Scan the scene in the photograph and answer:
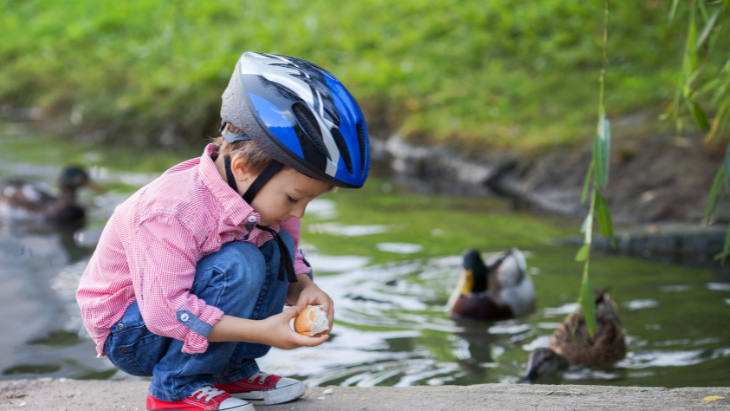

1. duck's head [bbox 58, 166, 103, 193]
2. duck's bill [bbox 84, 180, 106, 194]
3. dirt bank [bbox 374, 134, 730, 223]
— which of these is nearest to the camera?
dirt bank [bbox 374, 134, 730, 223]

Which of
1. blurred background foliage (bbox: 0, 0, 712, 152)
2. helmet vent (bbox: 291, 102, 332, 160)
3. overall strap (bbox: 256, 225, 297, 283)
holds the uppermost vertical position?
blurred background foliage (bbox: 0, 0, 712, 152)

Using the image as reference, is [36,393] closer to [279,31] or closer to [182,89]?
[182,89]

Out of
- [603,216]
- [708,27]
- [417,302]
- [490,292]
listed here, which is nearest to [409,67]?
[417,302]

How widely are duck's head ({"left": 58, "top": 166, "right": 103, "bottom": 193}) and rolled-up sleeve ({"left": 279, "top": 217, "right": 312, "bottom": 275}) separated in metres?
5.90

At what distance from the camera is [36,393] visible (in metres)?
2.79

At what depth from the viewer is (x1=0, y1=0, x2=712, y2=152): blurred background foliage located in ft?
30.8

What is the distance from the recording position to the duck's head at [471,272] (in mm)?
4816

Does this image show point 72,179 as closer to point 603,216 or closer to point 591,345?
point 591,345

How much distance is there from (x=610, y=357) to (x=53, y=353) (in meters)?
2.92

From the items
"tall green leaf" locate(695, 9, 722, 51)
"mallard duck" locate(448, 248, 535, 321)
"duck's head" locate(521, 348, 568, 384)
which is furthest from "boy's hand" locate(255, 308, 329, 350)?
"mallard duck" locate(448, 248, 535, 321)

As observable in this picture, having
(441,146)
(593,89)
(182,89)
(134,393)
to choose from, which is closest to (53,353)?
(134,393)

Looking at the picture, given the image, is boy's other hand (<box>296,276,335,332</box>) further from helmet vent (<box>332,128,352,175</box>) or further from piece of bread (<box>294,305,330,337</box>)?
helmet vent (<box>332,128,352,175</box>)

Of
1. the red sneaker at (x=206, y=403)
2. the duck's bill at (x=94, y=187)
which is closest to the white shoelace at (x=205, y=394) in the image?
the red sneaker at (x=206, y=403)

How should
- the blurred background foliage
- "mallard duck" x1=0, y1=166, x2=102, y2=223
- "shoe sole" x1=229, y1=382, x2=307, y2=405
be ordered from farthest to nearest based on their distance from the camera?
the blurred background foliage < "mallard duck" x1=0, y1=166, x2=102, y2=223 < "shoe sole" x1=229, y1=382, x2=307, y2=405
